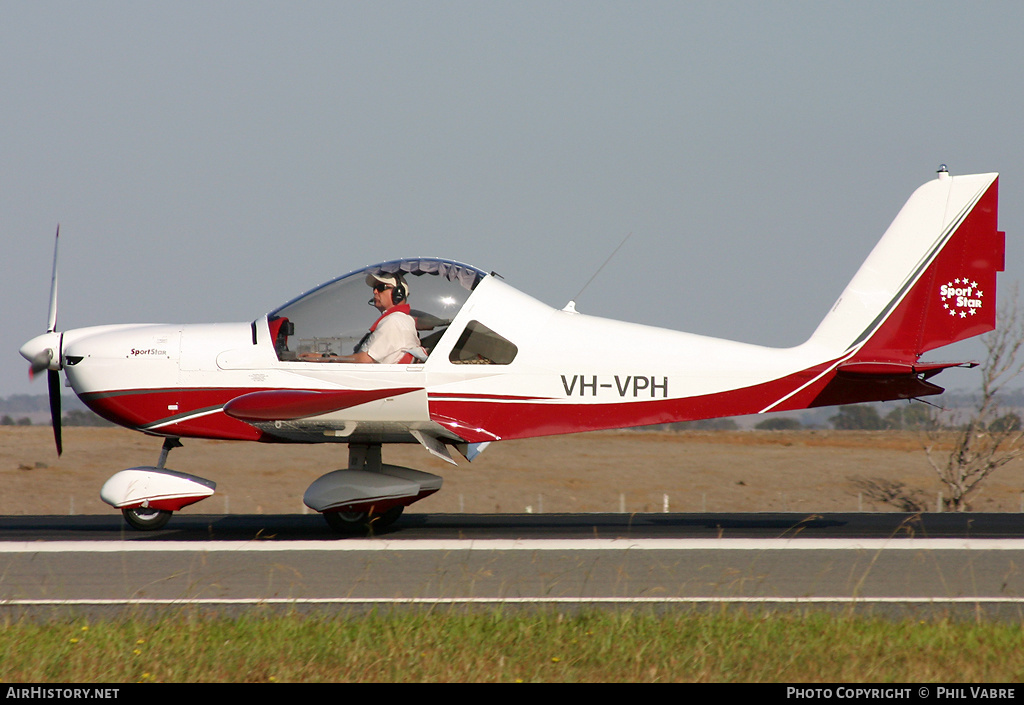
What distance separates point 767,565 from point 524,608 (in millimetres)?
2583

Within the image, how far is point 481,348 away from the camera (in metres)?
9.55

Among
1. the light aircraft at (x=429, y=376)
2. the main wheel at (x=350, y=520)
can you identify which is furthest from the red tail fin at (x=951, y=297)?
the main wheel at (x=350, y=520)

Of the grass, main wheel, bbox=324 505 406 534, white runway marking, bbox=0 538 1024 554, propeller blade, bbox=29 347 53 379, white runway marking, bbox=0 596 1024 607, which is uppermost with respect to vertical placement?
propeller blade, bbox=29 347 53 379

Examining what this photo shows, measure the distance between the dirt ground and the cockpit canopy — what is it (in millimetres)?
8138

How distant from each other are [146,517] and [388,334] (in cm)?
318

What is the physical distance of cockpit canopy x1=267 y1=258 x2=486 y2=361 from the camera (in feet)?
31.4

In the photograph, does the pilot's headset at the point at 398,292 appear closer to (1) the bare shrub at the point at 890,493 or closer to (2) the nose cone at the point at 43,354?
(2) the nose cone at the point at 43,354

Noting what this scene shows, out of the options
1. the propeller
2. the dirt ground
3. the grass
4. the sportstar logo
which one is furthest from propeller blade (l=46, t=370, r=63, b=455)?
the sportstar logo

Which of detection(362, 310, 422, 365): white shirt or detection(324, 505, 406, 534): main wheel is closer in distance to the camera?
detection(362, 310, 422, 365): white shirt

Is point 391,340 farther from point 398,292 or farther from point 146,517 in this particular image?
point 146,517

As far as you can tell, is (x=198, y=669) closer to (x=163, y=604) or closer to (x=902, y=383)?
(x=163, y=604)

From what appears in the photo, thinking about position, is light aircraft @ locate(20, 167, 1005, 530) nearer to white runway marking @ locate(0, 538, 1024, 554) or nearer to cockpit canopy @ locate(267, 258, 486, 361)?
cockpit canopy @ locate(267, 258, 486, 361)

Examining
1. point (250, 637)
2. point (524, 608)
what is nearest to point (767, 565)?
point (524, 608)

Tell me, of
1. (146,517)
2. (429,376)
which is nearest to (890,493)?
(429,376)
